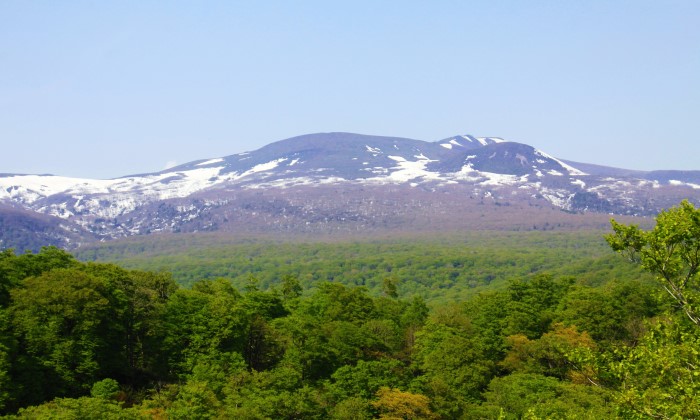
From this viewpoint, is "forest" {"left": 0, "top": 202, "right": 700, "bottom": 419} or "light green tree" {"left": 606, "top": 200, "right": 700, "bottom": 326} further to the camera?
"forest" {"left": 0, "top": 202, "right": 700, "bottom": 419}

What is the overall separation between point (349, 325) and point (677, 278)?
5662 cm

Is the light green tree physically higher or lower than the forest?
higher

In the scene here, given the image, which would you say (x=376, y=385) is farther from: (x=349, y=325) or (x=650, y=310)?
(x=650, y=310)

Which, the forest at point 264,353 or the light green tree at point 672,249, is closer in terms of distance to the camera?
the light green tree at point 672,249

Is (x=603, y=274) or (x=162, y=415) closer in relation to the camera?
(x=162, y=415)

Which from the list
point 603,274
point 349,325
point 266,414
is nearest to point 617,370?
point 266,414

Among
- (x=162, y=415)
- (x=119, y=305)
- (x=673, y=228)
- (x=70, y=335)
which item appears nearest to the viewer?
(x=673, y=228)

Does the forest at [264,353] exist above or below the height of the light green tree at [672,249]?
below

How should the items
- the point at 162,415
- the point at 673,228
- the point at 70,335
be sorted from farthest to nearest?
the point at 70,335 < the point at 162,415 < the point at 673,228

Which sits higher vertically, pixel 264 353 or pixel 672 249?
pixel 672 249

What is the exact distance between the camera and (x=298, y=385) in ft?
223

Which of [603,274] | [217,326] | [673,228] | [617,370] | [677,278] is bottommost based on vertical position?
[603,274]

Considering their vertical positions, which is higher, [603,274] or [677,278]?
[677,278]

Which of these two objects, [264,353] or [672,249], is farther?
[264,353]
